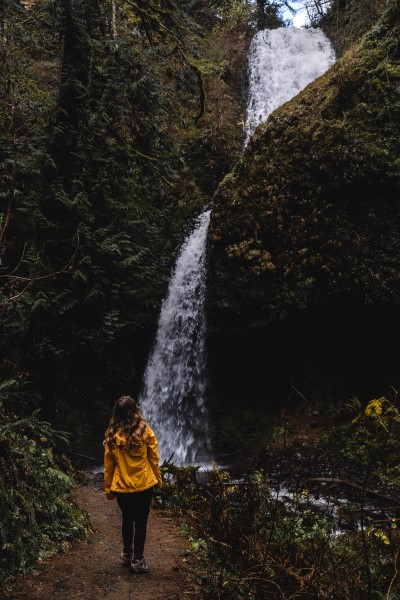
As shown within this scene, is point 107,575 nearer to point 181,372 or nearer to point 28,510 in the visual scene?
point 28,510

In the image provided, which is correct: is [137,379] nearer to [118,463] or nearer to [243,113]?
[118,463]

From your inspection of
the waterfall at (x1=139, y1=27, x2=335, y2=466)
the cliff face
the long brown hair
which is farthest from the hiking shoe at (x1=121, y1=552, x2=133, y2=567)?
the cliff face

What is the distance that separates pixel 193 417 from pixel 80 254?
554 centimetres

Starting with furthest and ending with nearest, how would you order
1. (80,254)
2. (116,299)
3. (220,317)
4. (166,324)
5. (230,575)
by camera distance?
(166,324) < (220,317) < (116,299) < (80,254) < (230,575)

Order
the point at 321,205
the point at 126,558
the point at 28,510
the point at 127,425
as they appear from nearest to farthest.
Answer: the point at 28,510 < the point at 127,425 < the point at 126,558 < the point at 321,205

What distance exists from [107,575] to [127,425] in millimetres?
1415

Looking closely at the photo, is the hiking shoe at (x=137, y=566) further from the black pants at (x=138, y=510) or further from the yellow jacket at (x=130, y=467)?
the yellow jacket at (x=130, y=467)

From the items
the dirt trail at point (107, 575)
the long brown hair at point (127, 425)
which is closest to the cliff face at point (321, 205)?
the dirt trail at point (107, 575)

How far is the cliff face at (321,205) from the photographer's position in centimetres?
951

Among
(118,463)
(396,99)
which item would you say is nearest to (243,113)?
(396,99)

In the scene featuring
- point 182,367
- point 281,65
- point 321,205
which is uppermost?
point 281,65

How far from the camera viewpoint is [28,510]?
3898 mm

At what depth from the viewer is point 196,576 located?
167 inches

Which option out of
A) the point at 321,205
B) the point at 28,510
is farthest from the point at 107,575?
the point at 321,205
